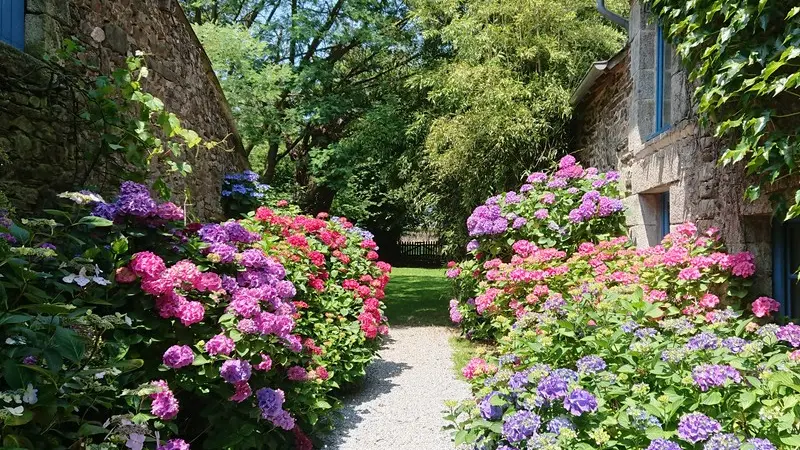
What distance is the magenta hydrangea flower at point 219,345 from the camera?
2.71 meters

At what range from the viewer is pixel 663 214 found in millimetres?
5508

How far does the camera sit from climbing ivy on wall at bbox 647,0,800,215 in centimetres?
311

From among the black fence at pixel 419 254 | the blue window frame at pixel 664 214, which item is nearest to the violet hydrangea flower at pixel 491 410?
the blue window frame at pixel 664 214

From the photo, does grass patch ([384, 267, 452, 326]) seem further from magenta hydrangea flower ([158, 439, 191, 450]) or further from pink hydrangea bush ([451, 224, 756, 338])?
magenta hydrangea flower ([158, 439, 191, 450])

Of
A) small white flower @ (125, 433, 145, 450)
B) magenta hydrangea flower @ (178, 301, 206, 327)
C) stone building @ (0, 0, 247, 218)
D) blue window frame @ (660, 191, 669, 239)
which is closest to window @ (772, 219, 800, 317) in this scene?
blue window frame @ (660, 191, 669, 239)

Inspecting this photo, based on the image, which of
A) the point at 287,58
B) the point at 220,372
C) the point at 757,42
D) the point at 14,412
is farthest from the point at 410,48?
the point at 14,412

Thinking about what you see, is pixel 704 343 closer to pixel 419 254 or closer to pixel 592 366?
pixel 592 366

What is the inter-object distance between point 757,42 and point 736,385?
7.74 ft

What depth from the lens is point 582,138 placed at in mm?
7875

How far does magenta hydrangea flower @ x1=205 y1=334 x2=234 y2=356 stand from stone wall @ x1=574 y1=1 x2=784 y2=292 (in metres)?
3.34

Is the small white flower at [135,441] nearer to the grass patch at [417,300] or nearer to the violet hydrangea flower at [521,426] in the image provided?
the violet hydrangea flower at [521,426]

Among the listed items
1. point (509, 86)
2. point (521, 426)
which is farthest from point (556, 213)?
point (521, 426)

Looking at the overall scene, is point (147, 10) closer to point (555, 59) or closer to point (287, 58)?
point (555, 59)

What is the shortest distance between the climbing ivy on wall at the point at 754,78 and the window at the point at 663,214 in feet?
5.47
